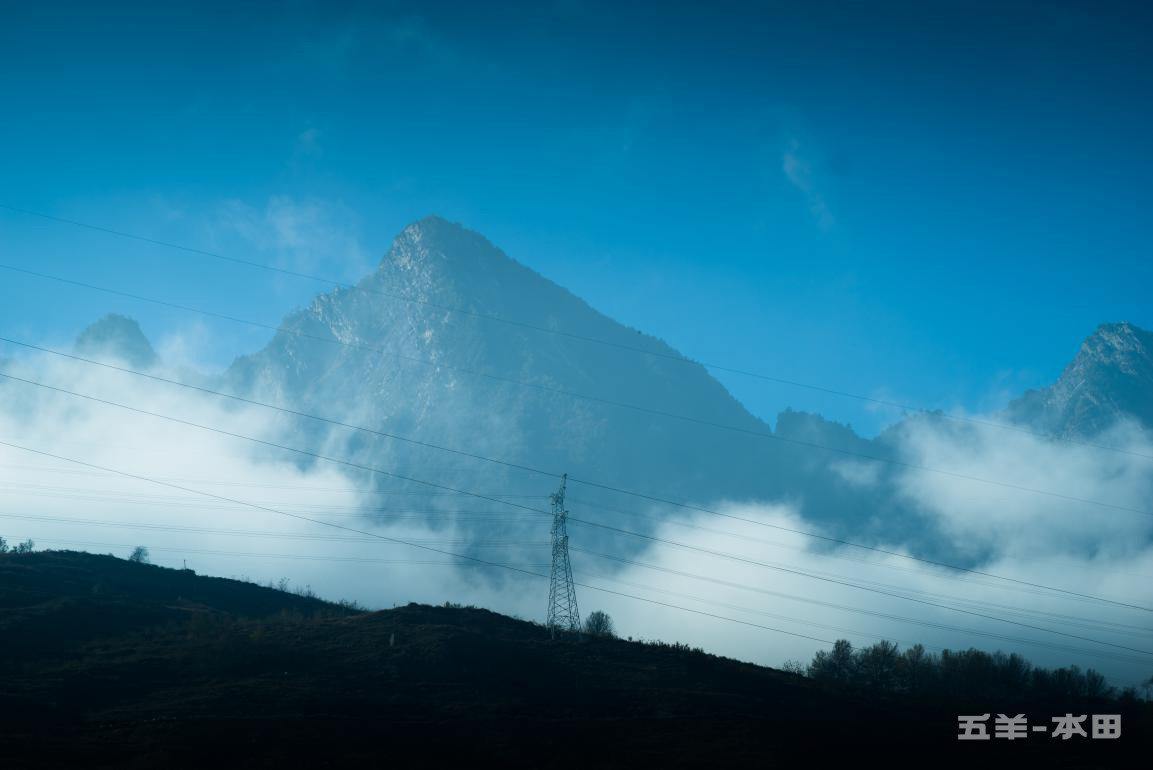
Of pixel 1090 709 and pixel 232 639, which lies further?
pixel 1090 709

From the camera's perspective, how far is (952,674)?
156m

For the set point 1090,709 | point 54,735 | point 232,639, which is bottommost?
point 54,735

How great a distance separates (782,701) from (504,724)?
33.3m

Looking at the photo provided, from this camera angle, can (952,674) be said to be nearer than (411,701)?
No

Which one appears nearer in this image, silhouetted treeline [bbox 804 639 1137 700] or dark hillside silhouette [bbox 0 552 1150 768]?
dark hillside silhouette [bbox 0 552 1150 768]

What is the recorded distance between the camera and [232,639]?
99.7m

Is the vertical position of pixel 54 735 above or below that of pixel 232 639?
below

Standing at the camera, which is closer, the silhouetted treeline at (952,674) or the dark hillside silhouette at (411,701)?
the dark hillside silhouette at (411,701)

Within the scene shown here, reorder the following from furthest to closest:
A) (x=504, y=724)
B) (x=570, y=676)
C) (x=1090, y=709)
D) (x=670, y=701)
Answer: (x=1090, y=709), (x=570, y=676), (x=670, y=701), (x=504, y=724)

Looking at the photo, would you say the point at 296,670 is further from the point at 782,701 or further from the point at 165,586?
the point at 165,586

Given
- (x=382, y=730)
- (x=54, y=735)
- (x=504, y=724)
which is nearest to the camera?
(x=54, y=735)

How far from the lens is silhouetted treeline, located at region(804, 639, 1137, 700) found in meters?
147

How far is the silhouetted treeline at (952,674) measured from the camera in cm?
14738

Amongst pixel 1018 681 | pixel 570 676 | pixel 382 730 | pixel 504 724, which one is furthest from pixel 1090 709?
pixel 382 730
